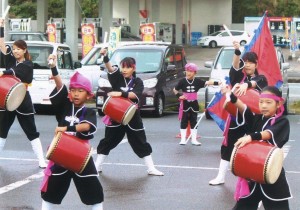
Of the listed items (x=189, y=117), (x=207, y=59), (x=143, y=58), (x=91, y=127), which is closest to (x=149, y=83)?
(x=143, y=58)

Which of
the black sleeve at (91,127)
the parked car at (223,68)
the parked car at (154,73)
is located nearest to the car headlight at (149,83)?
the parked car at (154,73)

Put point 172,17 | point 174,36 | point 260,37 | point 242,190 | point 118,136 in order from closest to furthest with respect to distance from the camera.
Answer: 1. point 242,190
2. point 118,136
3. point 260,37
4. point 174,36
5. point 172,17

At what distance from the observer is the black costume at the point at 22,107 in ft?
33.1

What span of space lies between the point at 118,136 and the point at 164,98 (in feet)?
27.1

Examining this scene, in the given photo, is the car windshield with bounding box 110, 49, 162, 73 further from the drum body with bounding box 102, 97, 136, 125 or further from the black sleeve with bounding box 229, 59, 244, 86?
the black sleeve with bounding box 229, 59, 244, 86

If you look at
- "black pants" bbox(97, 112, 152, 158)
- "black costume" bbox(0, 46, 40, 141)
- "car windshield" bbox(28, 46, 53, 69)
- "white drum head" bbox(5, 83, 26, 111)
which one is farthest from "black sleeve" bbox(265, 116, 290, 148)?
"car windshield" bbox(28, 46, 53, 69)

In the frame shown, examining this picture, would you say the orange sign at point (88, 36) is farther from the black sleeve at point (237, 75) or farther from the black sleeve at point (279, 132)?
the black sleeve at point (279, 132)

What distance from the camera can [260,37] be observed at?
1109cm

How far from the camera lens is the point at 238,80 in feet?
31.1

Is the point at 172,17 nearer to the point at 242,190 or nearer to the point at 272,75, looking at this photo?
the point at 272,75

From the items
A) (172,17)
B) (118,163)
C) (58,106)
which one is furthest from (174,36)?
(58,106)

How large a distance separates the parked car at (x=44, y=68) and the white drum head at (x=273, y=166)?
11664mm

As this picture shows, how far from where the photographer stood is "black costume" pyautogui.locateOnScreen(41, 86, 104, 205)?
6.99 m

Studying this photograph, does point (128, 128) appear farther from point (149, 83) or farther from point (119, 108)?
point (149, 83)
